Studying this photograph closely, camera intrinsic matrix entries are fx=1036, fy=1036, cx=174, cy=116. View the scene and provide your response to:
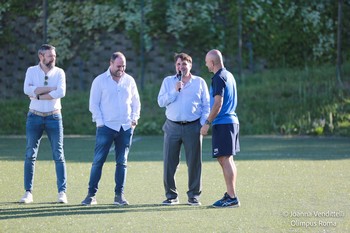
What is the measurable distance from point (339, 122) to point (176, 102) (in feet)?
47.2

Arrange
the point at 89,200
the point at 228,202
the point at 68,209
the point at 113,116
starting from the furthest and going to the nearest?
the point at 113,116 < the point at 89,200 < the point at 228,202 < the point at 68,209

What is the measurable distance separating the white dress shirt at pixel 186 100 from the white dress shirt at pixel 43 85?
134 centimetres

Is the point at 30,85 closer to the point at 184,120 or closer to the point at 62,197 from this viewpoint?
the point at 62,197

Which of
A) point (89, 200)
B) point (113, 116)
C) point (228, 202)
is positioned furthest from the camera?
point (113, 116)

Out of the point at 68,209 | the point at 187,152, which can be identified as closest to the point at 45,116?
the point at 68,209

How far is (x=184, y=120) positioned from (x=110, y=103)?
1.01 metres

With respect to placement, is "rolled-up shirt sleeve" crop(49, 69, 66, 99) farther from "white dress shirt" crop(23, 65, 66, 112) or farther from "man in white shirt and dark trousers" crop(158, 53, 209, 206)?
"man in white shirt and dark trousers" crop(158, 53, 209, 206)

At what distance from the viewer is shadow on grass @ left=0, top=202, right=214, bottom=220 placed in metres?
12.4

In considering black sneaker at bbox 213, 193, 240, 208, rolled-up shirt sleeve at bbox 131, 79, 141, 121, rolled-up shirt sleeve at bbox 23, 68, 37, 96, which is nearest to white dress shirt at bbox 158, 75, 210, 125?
rolled-up shirt sleeve at bbox 131, 79, 141, 121

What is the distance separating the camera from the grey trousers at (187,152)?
13672 mm

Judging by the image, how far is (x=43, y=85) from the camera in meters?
13.7

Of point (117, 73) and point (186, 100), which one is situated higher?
point (117, 73)

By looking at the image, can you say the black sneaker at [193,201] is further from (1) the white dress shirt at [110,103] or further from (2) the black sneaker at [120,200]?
(1) the white dress shirt at [110,103]

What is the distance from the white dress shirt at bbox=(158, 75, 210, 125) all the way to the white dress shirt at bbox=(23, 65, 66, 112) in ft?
4.38
